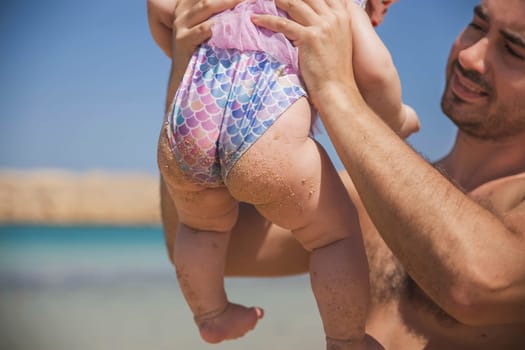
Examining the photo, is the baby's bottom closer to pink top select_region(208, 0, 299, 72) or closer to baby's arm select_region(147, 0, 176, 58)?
pink top select_region(208, 0, 299, 72)

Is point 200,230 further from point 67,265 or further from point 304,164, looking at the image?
point 67,265

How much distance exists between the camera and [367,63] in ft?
6.63

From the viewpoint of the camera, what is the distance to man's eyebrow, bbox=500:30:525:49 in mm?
2430

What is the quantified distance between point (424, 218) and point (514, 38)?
3.17ft

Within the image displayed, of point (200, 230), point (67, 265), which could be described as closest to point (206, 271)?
point (200, 230)

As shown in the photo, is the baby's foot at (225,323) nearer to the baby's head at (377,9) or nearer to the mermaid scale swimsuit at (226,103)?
the mermaid scale swimsuit at (226,103)

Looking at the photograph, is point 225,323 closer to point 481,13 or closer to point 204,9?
point 204,9

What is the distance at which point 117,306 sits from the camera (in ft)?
34.3

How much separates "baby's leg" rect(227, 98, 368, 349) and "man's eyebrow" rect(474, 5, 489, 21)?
102cm

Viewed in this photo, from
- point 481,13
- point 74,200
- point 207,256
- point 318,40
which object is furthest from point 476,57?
point 74,200

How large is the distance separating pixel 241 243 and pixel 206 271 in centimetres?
62

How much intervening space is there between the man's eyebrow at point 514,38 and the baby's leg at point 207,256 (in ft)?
3.63

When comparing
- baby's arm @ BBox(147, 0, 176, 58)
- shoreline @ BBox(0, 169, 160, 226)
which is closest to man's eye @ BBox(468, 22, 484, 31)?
baby's arm @ BBox(147, 0, 176, 58)

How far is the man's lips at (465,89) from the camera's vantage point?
8.48 ft
